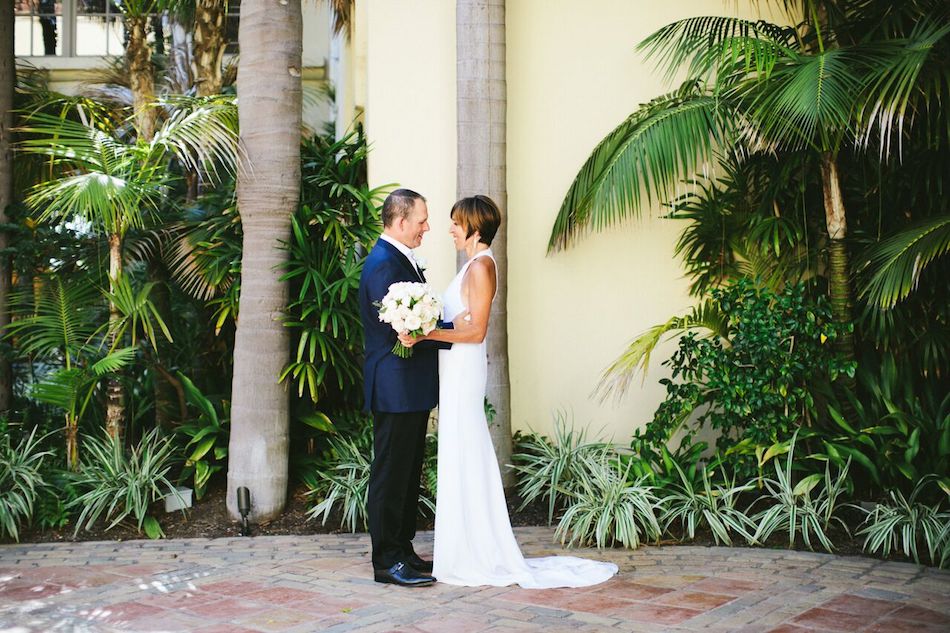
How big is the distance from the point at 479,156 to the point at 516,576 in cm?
307

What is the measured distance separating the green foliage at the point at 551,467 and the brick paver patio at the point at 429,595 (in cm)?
72

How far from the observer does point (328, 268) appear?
6738 millimetres

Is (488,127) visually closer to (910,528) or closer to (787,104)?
(787,104)

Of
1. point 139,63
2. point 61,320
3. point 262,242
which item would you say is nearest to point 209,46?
point 139,63

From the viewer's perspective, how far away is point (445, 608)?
15.5 ft

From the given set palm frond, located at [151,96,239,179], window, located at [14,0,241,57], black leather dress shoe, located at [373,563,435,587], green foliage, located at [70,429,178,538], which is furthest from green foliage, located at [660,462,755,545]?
window, located at [14,0,241,57]

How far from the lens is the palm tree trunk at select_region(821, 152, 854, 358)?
6523 millimetres

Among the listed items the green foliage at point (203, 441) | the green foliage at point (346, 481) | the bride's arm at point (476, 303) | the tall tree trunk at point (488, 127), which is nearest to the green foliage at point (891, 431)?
the tall tree trunk at point (488, 127)

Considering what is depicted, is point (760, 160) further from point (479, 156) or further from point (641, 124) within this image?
point (479, 156)

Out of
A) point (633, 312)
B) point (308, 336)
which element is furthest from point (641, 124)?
point (308, 336)

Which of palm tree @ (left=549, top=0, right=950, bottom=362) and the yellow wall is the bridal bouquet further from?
the yellow wall

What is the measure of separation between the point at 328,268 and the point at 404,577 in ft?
8.14

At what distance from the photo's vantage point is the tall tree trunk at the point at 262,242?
6.46m

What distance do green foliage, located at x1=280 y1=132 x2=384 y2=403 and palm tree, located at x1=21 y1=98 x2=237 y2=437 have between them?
734 millimetres
